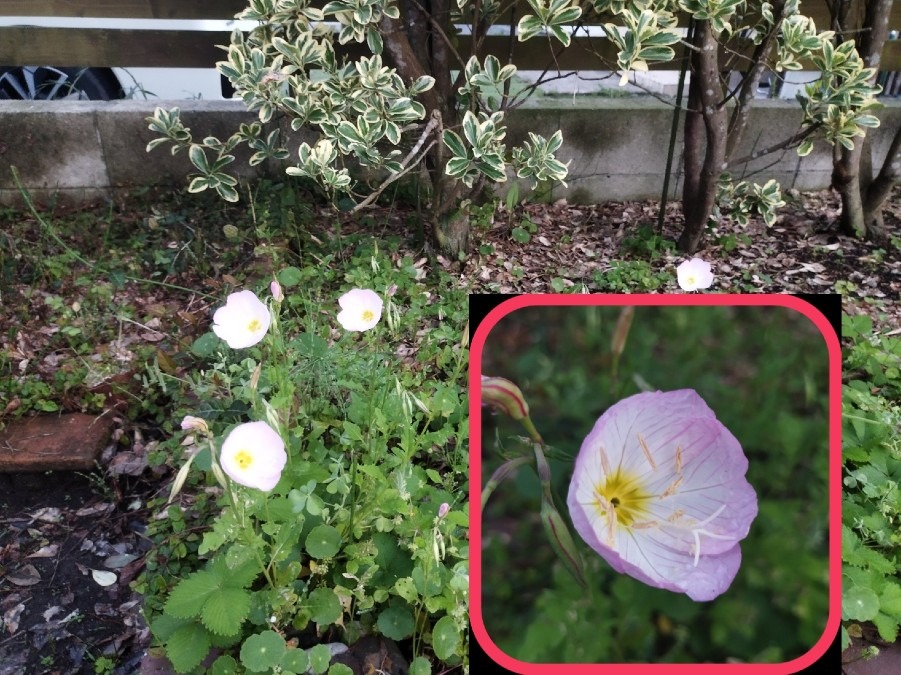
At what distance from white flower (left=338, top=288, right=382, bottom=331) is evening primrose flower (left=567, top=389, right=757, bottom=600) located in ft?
2.35

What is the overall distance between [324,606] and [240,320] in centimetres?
53

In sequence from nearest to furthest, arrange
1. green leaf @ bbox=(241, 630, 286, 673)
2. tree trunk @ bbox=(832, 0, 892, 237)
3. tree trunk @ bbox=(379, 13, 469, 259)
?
green leaf @ bbox=(241, 630, 286, 673) < tree trunk @ bbox=(379, 13, 469, 259) < tree trunk @ bbox=(832, 0, 892, 237)

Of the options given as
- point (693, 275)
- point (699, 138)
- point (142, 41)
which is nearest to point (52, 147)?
point (142, 41)

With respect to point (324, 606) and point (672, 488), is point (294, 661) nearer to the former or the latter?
point (324, 606)

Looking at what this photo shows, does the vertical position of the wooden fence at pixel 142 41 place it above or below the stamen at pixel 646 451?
above

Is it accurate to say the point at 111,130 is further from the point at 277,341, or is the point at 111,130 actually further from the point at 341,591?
the point at 341,591

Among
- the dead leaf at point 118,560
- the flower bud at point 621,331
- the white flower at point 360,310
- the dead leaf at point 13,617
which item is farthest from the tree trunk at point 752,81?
the dead leaf at point 13,617

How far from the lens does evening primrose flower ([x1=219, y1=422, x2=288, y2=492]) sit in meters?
0.94

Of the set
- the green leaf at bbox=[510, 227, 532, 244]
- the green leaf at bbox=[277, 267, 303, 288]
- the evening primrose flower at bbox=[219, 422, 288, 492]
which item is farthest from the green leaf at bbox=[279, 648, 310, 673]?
the green leaf at bbox=[510, 227, 532, 244]

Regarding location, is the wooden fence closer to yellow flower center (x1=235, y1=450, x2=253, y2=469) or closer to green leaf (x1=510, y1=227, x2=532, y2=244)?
green leaf (x1=510, y1=227, x2=532, y2=244)

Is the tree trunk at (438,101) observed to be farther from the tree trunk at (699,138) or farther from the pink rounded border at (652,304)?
the pink rounded border at (652,304)

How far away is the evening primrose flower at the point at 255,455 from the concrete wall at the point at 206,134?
256 cm

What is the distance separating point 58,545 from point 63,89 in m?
2.94

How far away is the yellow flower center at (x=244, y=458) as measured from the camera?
952 millimetres
